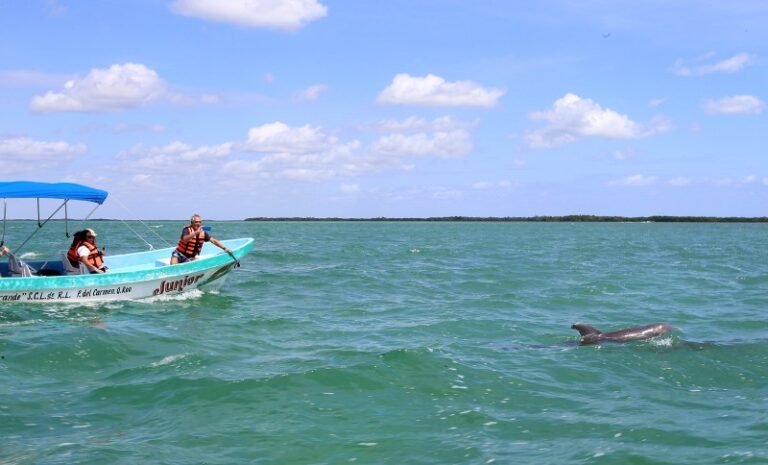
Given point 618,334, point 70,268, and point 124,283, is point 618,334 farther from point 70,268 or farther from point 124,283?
point 70,268

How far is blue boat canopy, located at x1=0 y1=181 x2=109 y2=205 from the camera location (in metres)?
19.0

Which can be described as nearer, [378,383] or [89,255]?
[378,383]

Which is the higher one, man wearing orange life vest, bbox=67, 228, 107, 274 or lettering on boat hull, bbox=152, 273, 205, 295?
man wearing orange life vest, bbox=67, 228, 107, 274

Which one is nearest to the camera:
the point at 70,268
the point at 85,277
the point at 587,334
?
the point at 587,334

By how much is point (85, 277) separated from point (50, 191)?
2.74 meters

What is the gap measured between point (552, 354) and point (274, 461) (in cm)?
657

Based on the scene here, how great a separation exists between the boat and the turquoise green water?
40 cm

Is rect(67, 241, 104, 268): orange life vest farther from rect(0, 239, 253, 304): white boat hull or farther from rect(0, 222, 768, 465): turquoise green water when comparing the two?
rect(0, 222, 768, 465): turquoise green water

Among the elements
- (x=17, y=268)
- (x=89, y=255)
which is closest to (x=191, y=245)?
(x=89, y=255)

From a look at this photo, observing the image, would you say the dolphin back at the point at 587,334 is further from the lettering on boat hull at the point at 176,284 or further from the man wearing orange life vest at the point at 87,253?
the man wearing orange life vest at the point at 87,253

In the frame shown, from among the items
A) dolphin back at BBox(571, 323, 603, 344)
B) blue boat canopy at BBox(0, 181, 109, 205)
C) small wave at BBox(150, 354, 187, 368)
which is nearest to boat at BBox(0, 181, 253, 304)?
blue boat canopy at BBox(0, 181, 109, 205)

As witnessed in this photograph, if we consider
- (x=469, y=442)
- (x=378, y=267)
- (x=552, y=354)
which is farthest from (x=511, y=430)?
(x=378, y=267)

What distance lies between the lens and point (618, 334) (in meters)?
14.0

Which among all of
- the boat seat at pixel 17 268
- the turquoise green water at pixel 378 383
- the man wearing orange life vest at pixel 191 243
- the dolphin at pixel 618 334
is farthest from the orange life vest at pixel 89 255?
the dolphin at pixel 618 334
